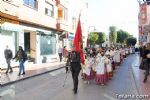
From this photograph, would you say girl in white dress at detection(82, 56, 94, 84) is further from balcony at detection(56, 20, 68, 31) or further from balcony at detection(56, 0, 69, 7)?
balcony at detection(56, 0, 69, 7)

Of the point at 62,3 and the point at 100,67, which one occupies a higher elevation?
the point at 62,3

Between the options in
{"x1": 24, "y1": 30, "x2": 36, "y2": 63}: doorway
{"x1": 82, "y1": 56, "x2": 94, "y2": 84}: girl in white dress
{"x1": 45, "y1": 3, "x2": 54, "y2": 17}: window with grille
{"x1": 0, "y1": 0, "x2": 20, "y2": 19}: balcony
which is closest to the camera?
{"x1": 82, "y1": 56, "x2": 94, "y2": 84}: girl in white dress

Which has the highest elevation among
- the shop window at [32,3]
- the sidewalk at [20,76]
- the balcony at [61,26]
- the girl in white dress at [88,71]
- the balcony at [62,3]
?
the balcony at [62,3]

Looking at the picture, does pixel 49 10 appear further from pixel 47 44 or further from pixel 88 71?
pixel 88 71

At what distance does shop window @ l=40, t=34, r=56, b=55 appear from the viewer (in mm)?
34938

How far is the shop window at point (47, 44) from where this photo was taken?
3494cm

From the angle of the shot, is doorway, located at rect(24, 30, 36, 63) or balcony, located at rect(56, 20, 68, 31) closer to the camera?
doorway, located at rect(24, 30, 36, 63)

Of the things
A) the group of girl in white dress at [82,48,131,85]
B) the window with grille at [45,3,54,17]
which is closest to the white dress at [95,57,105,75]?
the group of girl in white dress at [82,48,131,85]

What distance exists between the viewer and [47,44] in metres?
37.0

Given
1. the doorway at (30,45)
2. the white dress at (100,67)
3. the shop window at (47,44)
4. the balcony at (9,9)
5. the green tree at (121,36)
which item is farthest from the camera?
the green tree at (121,36)

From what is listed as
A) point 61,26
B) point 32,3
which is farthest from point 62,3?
point 32,3

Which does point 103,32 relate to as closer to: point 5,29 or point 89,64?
point 5,29

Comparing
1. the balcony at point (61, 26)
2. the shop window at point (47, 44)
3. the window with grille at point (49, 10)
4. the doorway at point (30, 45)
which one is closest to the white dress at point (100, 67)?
the doorway at point (30, 45)

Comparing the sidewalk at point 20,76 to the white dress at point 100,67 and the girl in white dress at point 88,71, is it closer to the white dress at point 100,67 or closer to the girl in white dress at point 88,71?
the girl in white dress at point 88,71
